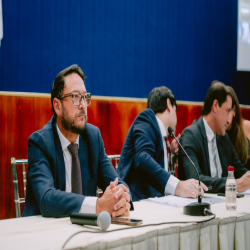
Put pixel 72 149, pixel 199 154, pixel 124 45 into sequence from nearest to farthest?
1. pixel 72 149
2. pixel 199 154
3. pixel 124 45

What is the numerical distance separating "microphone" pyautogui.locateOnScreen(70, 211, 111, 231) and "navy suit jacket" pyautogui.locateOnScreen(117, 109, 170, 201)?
3.18 ft

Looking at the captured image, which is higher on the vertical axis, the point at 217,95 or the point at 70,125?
the point at 217,95

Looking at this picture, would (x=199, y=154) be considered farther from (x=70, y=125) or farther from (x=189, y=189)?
(x=70, y=125)

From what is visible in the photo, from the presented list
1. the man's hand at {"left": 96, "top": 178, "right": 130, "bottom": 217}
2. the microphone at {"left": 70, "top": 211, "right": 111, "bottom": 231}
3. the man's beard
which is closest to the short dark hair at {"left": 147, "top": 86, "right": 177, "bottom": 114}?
the man's beard

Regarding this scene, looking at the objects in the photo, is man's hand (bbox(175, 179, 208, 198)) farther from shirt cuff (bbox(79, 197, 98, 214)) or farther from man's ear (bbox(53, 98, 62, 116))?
man's ear (bbox(53, 98, 62, 116))

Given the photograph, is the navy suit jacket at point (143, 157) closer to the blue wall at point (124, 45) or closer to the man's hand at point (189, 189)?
the man's hand at point (189, 189)

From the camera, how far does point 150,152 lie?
91.4 inches

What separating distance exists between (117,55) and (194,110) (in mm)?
1197

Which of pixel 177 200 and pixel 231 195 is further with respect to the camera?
pixel 177 200

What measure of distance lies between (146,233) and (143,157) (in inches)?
43.5

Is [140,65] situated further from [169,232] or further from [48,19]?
[169,232]

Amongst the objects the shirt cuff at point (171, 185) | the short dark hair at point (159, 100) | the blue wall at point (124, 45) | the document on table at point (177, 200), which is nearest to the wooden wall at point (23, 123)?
the blue wall at point (124, 45)

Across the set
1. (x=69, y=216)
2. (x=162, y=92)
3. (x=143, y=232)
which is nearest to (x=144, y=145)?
(x=162, y=92)

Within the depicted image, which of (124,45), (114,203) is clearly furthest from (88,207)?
(124,45)
